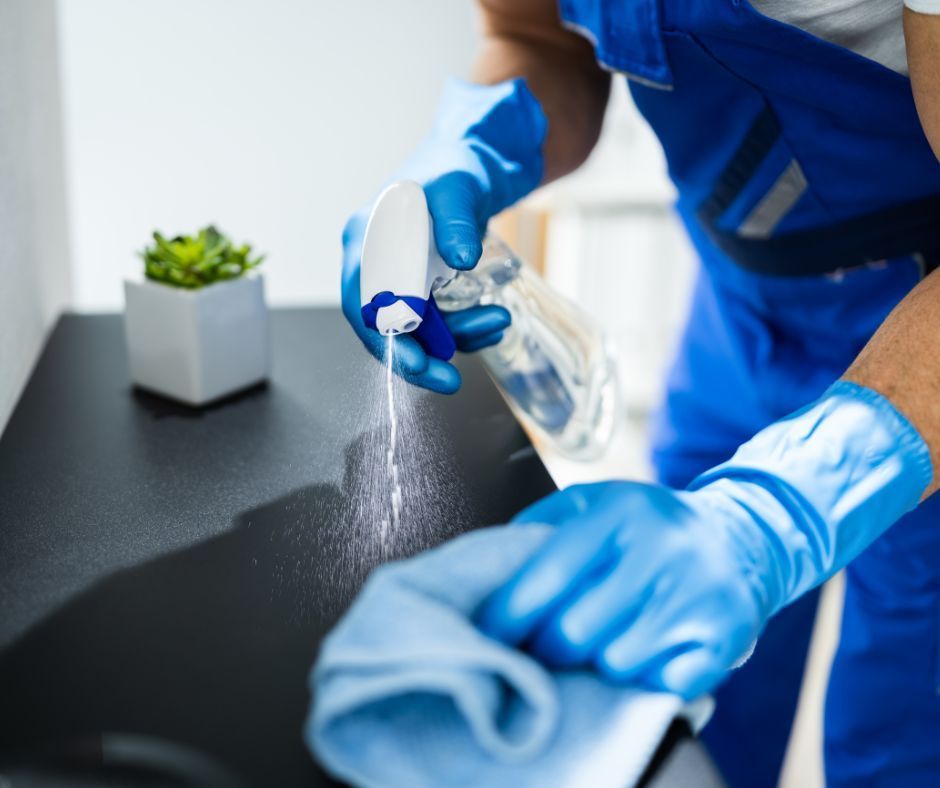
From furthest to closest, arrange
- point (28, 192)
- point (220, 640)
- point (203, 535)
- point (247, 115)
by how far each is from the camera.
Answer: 1. point (247, 115)
2. point (28, 192)
3. point (203, 535)
4. point (220, 640)

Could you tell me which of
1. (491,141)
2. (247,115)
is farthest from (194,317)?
(247,115)

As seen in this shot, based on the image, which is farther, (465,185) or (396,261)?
(465,185)

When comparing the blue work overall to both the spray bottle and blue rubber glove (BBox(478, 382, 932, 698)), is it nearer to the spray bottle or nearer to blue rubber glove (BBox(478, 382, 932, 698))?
the spray bottle

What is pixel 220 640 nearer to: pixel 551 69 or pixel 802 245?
pixel 802 245

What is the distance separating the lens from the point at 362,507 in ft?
2.70

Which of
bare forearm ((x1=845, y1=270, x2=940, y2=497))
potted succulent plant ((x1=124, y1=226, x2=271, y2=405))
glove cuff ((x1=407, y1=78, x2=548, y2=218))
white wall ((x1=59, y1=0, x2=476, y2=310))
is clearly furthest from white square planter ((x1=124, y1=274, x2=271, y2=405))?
white wall ((x1=59, y1=0, x2=476, y2=310))

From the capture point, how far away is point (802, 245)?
47.1 inches

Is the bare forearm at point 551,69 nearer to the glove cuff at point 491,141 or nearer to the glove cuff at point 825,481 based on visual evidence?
the glove cuff at point 491,141

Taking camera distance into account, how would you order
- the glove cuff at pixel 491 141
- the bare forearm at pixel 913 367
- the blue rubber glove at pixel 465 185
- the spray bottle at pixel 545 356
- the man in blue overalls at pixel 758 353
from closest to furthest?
the man in blue overalls at pixel 758 353 → the bare forearm at pixel 913 367 → the blue rubber glove at pixel 465 185 → the glove cuff at pixel 491 141 → the spray bottle at pixel 545 356

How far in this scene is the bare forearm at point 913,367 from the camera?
2.49ft

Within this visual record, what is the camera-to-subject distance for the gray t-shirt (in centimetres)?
94

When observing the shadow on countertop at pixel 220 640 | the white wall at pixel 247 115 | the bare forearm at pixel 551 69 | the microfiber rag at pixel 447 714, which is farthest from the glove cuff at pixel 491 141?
the white wall at pixel 247 115

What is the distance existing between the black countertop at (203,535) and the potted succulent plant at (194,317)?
0.12ft

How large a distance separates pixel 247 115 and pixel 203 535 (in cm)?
136
